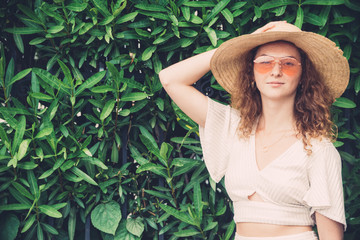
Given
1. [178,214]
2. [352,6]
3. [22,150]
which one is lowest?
[178,214]

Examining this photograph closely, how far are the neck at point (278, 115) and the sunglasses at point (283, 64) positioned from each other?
0.17 m

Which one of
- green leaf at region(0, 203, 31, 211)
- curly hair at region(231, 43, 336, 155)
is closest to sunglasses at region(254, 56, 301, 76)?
curly hair at region(231, 43, 336, 155)

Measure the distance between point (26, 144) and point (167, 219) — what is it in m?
1.04

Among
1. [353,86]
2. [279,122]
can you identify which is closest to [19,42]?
[279,122]

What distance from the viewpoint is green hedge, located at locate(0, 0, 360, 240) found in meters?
2.72

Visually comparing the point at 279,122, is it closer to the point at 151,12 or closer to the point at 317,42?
the point at 317,42

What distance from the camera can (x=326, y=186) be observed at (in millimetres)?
2029

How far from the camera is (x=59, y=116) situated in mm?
2811

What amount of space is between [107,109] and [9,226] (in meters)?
0.94

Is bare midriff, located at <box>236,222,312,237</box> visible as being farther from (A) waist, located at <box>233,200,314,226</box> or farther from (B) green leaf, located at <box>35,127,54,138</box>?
(B) green leaf, located at <box>35,127,54,138</box>

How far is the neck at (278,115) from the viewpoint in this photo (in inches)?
88.1

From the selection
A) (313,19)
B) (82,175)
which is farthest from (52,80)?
(313,19)

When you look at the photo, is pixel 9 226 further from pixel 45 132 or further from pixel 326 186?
pixel 326 186

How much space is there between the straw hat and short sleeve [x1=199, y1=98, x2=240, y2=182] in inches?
7.5
